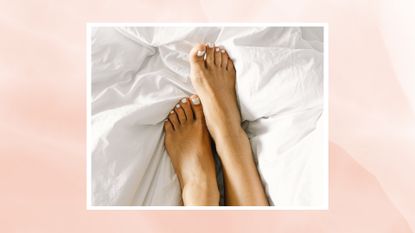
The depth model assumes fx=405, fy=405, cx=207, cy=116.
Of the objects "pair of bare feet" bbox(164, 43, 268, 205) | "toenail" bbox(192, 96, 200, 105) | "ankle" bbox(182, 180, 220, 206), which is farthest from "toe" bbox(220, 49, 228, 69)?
"ankle" bbox(182, 180, 220, 206)

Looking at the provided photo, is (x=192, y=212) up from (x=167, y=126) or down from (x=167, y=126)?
down

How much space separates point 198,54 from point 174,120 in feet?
0.59

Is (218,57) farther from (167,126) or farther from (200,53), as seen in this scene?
(167,126)

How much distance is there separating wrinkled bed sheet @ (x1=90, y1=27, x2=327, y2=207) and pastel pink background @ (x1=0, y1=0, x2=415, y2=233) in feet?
0.10

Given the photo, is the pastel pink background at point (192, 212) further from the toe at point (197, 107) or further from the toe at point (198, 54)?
the toe at point (197, 107)

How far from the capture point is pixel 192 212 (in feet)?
3.15

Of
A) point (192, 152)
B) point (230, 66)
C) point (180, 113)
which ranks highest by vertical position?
point (230, 66)

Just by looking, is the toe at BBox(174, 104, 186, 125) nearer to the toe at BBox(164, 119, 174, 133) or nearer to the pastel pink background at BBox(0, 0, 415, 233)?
the toe at BBox(164, 119, 174, 133)

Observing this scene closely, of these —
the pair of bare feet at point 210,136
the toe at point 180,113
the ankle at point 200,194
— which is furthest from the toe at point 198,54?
the ankle at point 200,194

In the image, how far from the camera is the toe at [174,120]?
104 cm

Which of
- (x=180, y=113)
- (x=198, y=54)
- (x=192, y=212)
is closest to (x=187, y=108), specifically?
(x=180, y=113)
